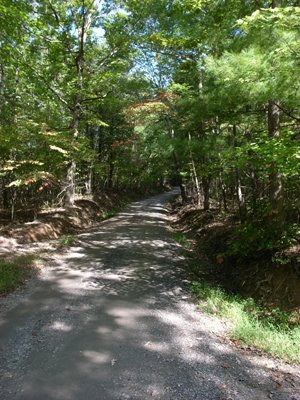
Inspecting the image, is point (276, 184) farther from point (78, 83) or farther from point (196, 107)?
point (78, 83)

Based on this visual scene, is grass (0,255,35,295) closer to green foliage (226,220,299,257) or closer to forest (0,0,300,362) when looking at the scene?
forest (0,0,300,362)

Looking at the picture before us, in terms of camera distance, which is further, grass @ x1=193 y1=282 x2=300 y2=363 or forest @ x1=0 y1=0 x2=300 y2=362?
forest @ x1=0 y1=0 x2=300 y2=362

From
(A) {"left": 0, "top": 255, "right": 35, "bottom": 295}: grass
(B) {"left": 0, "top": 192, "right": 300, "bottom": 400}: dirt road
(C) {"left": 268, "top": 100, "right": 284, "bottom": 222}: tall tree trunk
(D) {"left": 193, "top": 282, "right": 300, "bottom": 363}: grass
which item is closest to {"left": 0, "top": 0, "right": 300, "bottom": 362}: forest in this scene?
(C) {"left": 268, "top": 100, "right": 284, "bottom": 222}: tall tree trunk

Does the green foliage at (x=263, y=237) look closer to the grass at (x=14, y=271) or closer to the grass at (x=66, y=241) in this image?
the grass at (x=14, y=271)

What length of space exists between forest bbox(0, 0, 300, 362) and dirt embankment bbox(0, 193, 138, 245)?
0.59 m

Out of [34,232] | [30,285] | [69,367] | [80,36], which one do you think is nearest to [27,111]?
[80,36]

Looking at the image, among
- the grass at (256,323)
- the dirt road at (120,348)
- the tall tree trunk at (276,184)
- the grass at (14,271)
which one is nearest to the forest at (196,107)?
the tall tree trunk at (276,184)

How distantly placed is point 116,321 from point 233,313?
2037mm

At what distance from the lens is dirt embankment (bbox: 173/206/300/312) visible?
6156mm

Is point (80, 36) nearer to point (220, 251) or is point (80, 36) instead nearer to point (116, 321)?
point (220, 251)

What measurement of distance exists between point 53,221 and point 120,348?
28.3 ft

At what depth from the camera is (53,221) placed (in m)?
12.5

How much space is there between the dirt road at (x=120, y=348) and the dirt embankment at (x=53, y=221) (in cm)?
317

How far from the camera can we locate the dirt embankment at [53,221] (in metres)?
10.4
